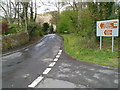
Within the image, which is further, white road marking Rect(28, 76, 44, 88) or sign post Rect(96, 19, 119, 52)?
sign post Rect(96, 19, 119, 52)

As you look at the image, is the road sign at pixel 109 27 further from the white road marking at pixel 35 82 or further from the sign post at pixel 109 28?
the white road marking at pixel 35 82

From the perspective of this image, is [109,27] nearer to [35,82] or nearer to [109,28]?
[109,28]

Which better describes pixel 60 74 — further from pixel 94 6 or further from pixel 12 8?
pixel 12 8

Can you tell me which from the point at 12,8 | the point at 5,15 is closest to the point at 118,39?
the point at 12,8

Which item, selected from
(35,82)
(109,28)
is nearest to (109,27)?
(109,28)

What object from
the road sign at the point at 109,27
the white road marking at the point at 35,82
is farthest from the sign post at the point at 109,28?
the white road marking at the point at 35,82

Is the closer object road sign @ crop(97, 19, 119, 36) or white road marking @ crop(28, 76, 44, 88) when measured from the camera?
white road marking @ crop(28, 76, 44, 88)

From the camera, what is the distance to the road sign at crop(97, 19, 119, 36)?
20.9 feet

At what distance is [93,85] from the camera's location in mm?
3266

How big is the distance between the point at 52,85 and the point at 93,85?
1.34 meters

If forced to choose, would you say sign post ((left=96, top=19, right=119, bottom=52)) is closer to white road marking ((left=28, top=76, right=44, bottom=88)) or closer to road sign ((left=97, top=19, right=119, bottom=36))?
road sign ((left=97, top=19, right=119, bottom=36))

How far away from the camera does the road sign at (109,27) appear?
6.38m

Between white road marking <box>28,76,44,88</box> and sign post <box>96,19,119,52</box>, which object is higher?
sign post <box>96,19,119,52</box>

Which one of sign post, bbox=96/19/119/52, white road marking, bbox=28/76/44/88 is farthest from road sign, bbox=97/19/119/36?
white road marking, bbox=28/76/44/88
